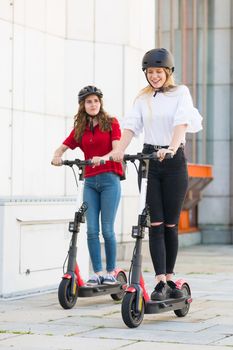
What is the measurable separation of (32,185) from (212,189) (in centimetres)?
665

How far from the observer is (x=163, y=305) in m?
7.66

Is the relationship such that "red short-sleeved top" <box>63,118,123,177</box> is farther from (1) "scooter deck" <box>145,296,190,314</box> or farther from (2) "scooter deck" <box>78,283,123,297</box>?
(1) "scooter deck" <box>145,296,190,314</box>

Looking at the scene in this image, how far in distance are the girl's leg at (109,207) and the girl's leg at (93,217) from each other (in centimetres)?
7

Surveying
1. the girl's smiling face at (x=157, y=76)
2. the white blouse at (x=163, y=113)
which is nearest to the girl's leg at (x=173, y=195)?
the white blouse at (x=163, y=113)

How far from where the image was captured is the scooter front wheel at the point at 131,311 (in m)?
7.31

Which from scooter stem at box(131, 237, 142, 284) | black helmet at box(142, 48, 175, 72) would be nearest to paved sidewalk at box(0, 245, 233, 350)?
scooter stem at box(131, 237, 142, 284)

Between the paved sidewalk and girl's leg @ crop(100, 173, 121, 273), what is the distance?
43cm

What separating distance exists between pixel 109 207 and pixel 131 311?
1979mm

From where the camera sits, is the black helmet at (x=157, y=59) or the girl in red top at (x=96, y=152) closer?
the black helmet at (x=157, y=59)

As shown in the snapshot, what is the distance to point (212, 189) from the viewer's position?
1892cm

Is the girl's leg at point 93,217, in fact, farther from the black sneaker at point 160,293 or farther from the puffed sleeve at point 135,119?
the black sneaker at point 160,293

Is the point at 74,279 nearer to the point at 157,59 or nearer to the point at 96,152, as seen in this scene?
the point at 96,152

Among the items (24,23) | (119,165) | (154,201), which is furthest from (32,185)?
(154,201)

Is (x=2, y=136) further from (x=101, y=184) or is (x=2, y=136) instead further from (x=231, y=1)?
(x=231, y=1)
